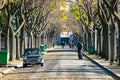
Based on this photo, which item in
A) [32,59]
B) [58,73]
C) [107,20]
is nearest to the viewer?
[58,73]

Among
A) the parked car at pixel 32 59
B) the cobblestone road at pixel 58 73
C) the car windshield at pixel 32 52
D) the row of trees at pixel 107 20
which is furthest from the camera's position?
the car windshield at pixel 32 52

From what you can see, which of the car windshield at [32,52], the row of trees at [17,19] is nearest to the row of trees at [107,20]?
the row of trees at [17,19]

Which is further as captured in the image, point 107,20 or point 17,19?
point 17,19

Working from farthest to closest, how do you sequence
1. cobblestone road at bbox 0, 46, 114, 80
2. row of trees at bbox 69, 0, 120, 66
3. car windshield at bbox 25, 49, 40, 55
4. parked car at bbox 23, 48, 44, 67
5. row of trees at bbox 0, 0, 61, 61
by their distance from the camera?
row of trees at bbox 0, 0, 61, 61, car windshield at bbox 25, 49, 40, 55, parked car at bbox 23, 48, 44, 67, row of trees at bbox 69, 0, 120, 66, cobblestone road at bbox 0, 46, 114, 80

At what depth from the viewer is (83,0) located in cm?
5619

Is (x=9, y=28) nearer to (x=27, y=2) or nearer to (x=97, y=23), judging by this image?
(x=27, y=2)

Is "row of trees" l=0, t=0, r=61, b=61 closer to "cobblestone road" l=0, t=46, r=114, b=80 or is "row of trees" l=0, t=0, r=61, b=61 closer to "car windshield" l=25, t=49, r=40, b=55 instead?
"car windshield" l=25, t=49, r=40, b=55

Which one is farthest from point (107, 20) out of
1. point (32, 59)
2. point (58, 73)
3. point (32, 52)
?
point (58, 73)

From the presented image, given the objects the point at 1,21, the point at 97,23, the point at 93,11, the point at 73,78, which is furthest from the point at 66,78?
the point at 93,11

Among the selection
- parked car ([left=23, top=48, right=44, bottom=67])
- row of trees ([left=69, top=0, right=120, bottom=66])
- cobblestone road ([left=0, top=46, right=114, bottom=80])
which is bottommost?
cobblestone road ([left=0, top=46, right=114, bottom=80])

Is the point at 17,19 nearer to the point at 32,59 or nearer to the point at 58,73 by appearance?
the point at 32,59

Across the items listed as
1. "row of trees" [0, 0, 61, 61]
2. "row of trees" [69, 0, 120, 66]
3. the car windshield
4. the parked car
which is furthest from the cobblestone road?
"row of trees" [0, 0, 61, 61]

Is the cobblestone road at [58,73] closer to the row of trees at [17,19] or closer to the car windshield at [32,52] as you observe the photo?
the car windshield at [32,52]

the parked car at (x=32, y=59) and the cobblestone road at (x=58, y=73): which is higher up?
the parked car at (x=32, y=59)
